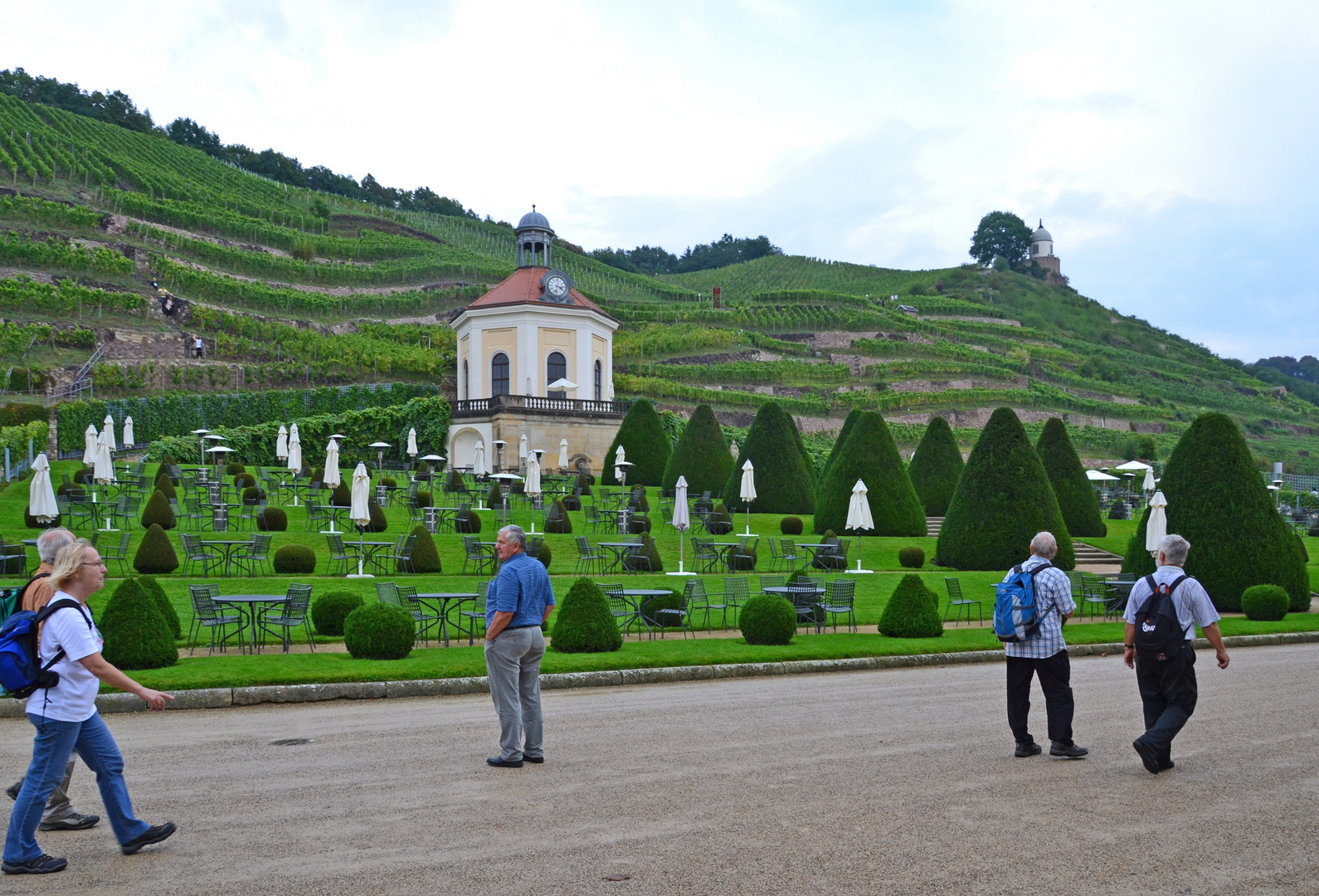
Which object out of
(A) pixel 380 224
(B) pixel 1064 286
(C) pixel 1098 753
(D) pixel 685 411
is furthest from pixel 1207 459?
(B) pixel 1064 286

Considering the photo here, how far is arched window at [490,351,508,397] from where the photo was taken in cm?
4947

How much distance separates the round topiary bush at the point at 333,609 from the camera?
1501cm

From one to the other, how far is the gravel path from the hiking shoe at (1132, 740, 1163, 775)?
0.24ft

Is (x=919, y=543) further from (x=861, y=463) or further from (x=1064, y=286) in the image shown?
(x=1064, y=286)

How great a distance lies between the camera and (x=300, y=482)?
3044 cm

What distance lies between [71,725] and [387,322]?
66.4 metres

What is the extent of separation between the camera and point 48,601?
5.40 meters

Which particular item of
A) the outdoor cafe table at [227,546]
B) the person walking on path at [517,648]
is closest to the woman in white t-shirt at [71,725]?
the person walking on path at [517,648]

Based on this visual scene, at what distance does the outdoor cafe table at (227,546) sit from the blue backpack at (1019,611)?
14.2 meters

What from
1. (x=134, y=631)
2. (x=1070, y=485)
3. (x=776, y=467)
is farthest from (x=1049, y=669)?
(x=1070, y=485)

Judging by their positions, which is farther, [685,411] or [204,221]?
[204,221]

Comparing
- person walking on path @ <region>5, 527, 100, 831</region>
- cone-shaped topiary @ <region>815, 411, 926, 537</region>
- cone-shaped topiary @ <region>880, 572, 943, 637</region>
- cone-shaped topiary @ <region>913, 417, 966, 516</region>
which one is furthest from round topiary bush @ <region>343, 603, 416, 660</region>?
cone-shaped topiary @ <region>913, 417, 966, 516</region>

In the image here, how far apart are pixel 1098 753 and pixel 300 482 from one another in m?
26.3

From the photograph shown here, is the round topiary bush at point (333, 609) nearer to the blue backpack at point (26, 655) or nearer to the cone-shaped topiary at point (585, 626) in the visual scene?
the cone-shaped topiary at point (585, 626)
